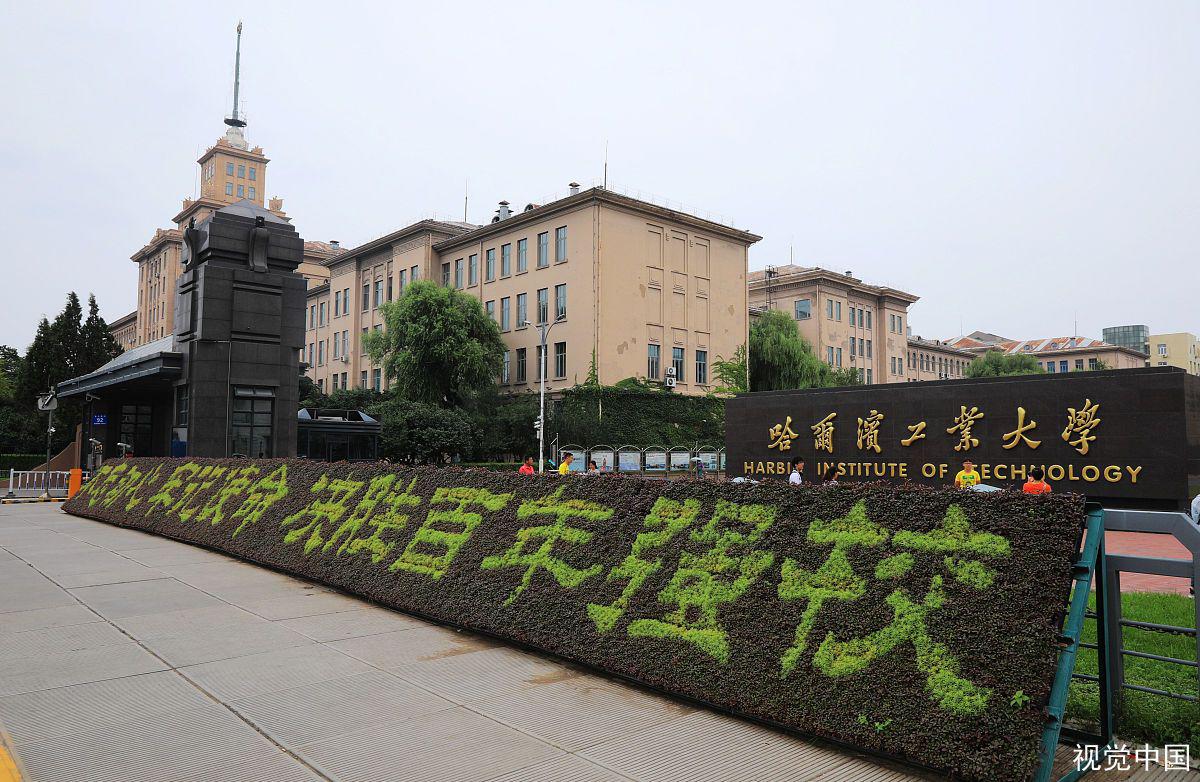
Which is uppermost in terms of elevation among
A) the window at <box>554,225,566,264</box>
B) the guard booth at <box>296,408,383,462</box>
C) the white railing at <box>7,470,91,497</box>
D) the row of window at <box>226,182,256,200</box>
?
the row of window at <box>226,182,256,200</box>

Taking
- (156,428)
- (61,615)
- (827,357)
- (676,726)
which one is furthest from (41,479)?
(827,357)

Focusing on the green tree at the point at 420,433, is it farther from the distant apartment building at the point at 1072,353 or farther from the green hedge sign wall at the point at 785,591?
the distant apartment building at the point at 1072,353

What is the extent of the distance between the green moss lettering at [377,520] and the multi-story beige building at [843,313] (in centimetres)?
6116

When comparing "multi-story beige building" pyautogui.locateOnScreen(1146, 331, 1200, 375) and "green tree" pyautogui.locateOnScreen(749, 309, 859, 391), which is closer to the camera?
"green tree" pyautogui.locateOnScreen(749, 309, 859, 391)

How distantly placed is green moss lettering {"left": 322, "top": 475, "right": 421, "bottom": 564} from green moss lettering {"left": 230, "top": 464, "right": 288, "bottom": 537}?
2631mm

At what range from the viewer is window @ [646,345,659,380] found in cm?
4774

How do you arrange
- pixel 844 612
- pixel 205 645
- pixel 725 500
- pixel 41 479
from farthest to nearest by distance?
pixel 41 479 → pixel 205 645 → pixel 725 500 → pixel 844 612

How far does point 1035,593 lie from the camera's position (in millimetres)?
4078

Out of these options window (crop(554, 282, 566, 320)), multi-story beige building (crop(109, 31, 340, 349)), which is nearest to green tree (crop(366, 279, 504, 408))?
window (crop(554, 282, 566, 320))

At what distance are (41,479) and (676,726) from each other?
31.9 m

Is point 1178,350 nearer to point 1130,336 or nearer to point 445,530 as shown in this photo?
point 1130,336

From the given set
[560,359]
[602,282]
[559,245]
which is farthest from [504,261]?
[602,282]

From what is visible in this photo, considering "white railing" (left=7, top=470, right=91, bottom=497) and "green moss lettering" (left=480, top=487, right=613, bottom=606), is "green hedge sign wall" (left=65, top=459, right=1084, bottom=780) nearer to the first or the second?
"green moss lettering" (left=480, top=487, right=613, bottom=606)

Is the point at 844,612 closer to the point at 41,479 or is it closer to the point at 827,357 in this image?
the point at 41,479
